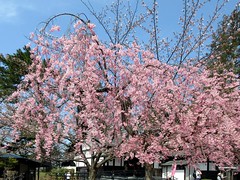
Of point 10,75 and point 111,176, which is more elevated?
point 10,75

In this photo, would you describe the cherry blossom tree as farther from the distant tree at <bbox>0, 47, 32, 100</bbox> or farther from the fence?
the distant tree at <bbox>0, 47, 32, 100</bbox>

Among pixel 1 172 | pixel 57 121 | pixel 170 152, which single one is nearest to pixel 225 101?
pixel 170 152

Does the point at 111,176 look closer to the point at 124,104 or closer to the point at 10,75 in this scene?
the point at 124,104

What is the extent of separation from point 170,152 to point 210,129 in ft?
3.57

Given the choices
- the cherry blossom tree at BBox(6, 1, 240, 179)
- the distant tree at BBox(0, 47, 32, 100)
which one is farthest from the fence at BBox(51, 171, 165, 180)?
the distant tree at BBox(0, 47, 32, 100)

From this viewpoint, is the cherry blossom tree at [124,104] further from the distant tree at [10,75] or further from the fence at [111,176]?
the distant tree at [10,75]

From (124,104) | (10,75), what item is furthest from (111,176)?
(10,75)

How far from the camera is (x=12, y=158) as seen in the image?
19.2m

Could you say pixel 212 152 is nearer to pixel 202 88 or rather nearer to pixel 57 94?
pixel 202 88

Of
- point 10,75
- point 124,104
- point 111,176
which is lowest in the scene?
point 111,176

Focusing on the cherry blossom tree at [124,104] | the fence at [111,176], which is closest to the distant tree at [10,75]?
the fence at [111,176]

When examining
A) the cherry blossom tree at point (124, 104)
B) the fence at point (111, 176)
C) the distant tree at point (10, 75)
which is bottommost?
the fence at point (111, 176)

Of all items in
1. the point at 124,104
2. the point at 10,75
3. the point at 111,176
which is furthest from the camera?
the point at 10,75

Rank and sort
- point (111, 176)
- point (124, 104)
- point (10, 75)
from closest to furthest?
point (124, 104) < point (111, 176) < point (10, 75)
